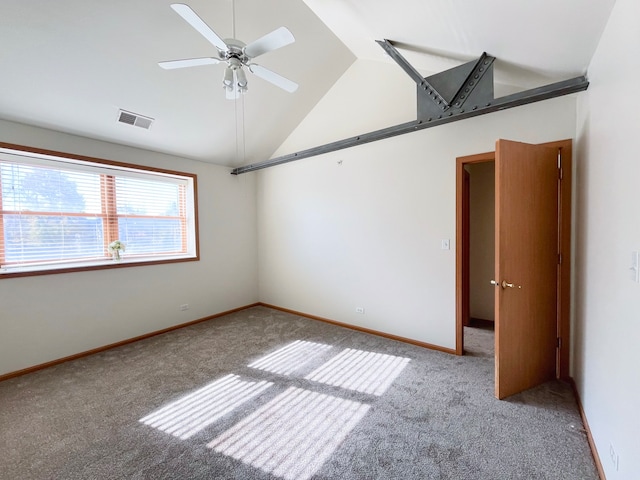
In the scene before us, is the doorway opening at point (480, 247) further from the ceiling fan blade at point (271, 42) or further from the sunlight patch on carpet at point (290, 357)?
the ceiling fan blade at point (271, 42)

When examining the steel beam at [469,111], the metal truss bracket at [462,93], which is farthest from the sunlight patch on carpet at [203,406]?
the metal truss bracket at [462,93]

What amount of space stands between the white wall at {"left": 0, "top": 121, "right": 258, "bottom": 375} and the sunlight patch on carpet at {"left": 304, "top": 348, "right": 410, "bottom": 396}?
246cm

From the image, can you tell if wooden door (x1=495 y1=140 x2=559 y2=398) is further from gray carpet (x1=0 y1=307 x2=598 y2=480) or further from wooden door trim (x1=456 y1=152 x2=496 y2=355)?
wooden door trim (x1=456 y1=152 x2=496 y2=355)

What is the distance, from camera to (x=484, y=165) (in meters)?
4.15

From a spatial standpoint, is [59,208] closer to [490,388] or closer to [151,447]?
[151,447]

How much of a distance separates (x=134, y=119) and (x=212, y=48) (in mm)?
1276

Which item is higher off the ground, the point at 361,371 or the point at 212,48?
the point at 212,48

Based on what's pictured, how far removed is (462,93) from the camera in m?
2.51

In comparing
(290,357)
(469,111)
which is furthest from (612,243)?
(290,357)

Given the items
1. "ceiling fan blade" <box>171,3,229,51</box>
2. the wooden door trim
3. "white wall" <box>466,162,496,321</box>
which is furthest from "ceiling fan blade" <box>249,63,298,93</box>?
"white wall" <box>466,162,496,321</box>

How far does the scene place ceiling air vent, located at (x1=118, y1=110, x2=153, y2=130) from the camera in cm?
300

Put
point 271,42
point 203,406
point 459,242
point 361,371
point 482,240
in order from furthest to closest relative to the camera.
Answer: point 482,240 → point 459,242 → point 361,371 → point 203,406 → point 271,42

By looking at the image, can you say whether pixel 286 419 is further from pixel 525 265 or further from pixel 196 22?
pixel 196 22

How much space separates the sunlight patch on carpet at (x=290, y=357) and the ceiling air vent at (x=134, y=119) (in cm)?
300
